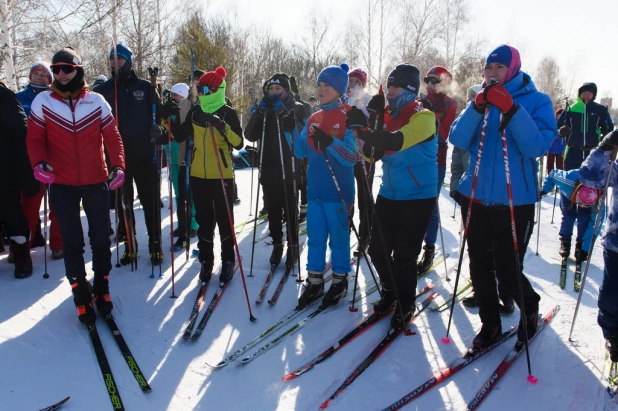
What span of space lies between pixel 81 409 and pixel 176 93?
177 inches

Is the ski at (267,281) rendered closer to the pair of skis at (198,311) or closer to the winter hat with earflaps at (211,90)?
the pair of skis at (198,311)

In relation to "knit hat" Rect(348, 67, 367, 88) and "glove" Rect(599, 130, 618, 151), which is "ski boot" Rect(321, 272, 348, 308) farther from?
"knit hat" Rect(348, 67, 367, 88)

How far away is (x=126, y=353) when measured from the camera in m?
2.98

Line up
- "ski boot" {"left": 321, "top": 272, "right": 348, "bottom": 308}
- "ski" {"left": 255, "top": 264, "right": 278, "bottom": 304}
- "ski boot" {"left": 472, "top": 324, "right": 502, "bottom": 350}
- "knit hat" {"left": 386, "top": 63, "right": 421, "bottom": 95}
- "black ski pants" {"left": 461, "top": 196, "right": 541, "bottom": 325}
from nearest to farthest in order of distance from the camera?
"black ski pants" {"left": 461, "top": 196, "right": 541, "bottom": 325} < "ski boot" {"left": 472, "top": 324, "right": 502, "bottom": 350} < "knit hat" {"left": 386, "top": 63, "right": 421, "bottom": 95} < "ski boot" {"left": 321, "top": 272, "right": 348, "bottom": 308} < "ski" {"left": 255, "top": 264, "right": 278, "bottom": 304}

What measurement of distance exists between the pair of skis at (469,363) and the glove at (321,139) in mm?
1827

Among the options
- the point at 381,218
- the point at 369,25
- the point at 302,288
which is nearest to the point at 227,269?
the point at 302,288

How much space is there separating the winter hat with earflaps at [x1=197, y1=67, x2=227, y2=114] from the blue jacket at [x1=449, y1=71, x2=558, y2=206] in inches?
89.5

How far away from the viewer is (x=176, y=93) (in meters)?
5.97

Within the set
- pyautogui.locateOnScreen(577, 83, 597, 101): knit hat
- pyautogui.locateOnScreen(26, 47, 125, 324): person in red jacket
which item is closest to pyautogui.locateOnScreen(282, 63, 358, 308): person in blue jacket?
pyautogui.locateOnScreen(26, 47, 125, 324): person in red jacket

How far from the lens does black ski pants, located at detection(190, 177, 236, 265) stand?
4176 millimetres

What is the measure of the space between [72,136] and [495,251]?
3217mm

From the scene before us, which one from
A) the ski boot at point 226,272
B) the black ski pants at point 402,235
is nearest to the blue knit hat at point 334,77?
the black ski pants at point 402,235

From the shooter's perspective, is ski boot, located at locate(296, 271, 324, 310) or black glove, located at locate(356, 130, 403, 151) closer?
black glove, located at locate(356, 130, 403, 151)

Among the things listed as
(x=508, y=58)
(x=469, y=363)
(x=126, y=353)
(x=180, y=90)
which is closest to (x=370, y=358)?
(x=469, y=363)
